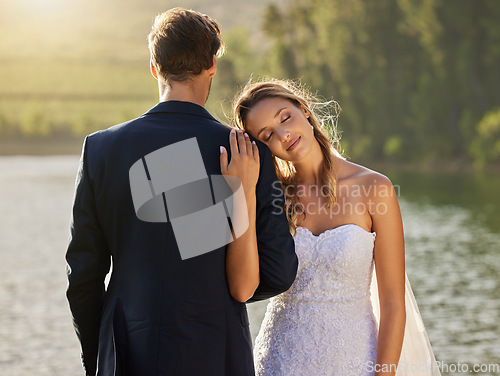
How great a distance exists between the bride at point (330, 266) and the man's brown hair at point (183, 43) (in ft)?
2.16

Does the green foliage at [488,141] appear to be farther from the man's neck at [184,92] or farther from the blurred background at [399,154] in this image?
the man's neck at [184,92]

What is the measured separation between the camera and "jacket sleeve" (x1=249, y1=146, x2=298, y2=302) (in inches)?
98.8

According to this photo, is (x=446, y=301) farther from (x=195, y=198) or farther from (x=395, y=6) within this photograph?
(x=395, y=6)

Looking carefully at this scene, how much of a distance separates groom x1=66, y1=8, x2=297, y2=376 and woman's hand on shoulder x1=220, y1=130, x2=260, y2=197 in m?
0.04

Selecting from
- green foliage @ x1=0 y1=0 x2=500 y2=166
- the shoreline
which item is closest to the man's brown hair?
green foliage @ x1=0 y1=0 x2=500 y2=166

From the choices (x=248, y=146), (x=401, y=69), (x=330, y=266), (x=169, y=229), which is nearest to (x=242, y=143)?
(x=248, y=146)

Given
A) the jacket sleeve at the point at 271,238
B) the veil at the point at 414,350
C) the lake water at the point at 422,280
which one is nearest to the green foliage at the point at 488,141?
the lake water at the point at 422,280

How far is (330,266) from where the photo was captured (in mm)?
3082

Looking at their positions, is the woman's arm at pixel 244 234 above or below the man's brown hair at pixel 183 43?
below

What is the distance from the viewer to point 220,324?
8.04 ft

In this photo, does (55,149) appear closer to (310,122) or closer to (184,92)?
(310,122)

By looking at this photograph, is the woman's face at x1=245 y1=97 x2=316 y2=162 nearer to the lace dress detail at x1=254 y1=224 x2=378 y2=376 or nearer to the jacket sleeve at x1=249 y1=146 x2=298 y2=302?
the lace dress detail at x1=254 y1=224 x2=378 y2=376

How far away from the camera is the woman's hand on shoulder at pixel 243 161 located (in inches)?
95.1

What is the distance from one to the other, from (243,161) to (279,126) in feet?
2.20
